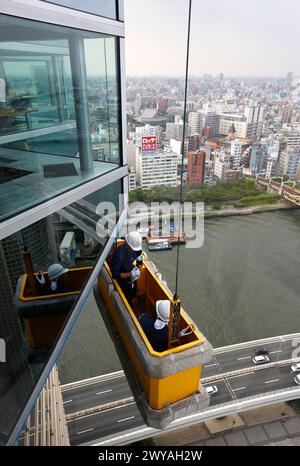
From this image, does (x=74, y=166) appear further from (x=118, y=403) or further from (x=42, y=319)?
(x=118, y=403)

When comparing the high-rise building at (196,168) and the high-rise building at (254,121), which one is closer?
the high-rise building at (196,168)

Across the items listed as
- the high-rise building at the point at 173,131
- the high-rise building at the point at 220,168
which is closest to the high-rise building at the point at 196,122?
the high-rise building at the point at 173,131

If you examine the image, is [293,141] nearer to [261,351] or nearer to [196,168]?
[196,168]

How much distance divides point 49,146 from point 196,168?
775 inches

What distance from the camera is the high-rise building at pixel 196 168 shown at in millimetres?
20050

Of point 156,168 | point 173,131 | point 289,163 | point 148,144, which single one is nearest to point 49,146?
point 156,168

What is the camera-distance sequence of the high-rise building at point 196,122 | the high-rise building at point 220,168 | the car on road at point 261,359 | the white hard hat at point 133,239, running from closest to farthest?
the white hard hat at point 133,239
the car on road at point 261,359
the high-rise building at point 220,168
the high-rise building at point 196,122

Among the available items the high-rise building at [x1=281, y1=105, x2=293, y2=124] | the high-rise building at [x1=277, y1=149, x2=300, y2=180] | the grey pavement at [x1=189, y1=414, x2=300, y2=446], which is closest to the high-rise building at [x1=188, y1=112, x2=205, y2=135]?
the high-rise building at [x1=281, y1=105, x2=293, y2=124]

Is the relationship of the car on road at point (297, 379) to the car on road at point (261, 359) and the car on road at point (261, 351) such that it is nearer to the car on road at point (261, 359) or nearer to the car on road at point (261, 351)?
the car on road at point (261, 359)

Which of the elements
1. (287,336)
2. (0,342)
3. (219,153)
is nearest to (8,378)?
(0,342)

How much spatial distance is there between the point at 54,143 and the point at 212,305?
9.19 metres

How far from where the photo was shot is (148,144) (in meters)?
19.6

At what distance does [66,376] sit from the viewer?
7.58 metres

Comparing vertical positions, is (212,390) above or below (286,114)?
below
